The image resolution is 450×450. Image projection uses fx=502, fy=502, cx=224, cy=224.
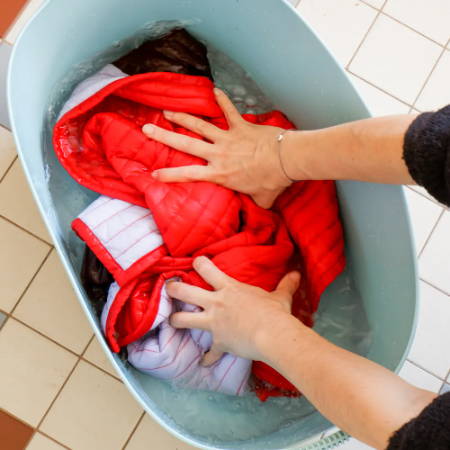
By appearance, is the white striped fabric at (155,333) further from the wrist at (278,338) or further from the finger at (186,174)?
the wrist at (278,338)

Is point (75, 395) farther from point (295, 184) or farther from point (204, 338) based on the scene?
point (295, 184)

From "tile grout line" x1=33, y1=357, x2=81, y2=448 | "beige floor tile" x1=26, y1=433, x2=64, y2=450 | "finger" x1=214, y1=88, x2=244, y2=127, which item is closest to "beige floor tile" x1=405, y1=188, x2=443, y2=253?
"finger" x1=214, y1=88, x2=244, y2=127

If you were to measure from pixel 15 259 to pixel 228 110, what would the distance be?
0.57 meters

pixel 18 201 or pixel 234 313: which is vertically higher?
pixel 234 313

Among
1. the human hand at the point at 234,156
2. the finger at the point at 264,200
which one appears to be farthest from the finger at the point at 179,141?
the finger at the point at 264,200

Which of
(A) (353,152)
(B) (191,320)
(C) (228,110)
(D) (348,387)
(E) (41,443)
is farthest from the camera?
(E) (41,443)

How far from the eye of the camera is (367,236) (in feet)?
2.99

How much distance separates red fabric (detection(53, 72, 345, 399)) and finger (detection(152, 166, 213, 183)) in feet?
0.04

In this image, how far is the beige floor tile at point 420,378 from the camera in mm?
1139

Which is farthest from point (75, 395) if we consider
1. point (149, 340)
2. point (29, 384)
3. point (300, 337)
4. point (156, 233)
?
point (300, 337)

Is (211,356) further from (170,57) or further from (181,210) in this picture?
(170,57)

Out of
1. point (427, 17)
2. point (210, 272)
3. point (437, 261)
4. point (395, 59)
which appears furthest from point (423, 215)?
point (210, 272)

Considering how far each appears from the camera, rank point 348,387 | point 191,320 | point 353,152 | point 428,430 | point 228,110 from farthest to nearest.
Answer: point 228,110, point 191,320, point 353,152, point 348,387, point 428,430

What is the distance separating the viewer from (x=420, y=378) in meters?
1.14
